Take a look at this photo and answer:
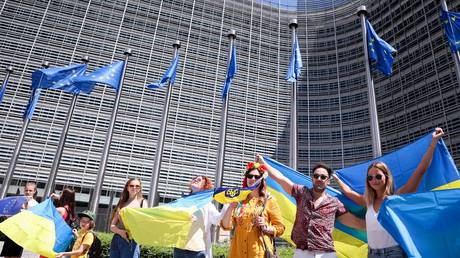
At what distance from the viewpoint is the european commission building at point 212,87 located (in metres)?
27.3

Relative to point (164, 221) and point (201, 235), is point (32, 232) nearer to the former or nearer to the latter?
point (164, 221)

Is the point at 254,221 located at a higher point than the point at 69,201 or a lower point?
lower

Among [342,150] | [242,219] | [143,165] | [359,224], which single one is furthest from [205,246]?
[342,150]

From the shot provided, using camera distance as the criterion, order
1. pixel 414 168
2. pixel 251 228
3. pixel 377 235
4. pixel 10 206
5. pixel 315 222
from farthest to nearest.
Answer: pixel 10 206 → pixel 414 168 → pixel 251 228 → pixel 315 222 → pixel 377 235

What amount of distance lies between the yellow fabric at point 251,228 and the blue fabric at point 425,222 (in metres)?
0.91

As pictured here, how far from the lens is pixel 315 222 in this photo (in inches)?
113

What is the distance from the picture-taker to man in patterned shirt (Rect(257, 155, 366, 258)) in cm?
279

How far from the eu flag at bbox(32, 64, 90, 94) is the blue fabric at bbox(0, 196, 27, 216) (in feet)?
25.1

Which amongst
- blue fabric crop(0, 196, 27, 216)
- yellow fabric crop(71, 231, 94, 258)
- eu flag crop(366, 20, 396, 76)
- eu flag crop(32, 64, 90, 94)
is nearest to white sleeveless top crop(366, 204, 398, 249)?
yellow fabric crop(71, 231, 94, 258)

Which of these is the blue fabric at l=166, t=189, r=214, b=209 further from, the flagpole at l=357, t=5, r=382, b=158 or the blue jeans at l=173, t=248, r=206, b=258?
the flagpole at l=357, t=5, r=382, b=158

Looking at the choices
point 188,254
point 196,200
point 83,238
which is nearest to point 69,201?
point 83,238

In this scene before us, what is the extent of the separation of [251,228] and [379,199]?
44.1 inches

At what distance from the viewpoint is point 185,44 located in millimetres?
33656

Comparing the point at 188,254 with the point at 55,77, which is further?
the point at 55,77
